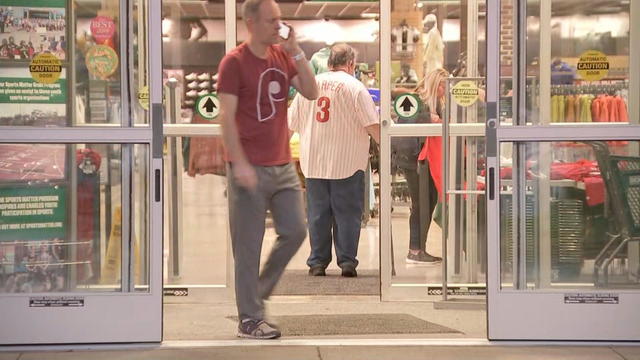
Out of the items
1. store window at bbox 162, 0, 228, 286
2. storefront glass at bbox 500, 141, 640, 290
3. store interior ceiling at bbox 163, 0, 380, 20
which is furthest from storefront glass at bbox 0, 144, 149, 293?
store interior ceiling at bbox 163, 0, 380, 20

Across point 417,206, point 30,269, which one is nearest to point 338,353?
point 30,269

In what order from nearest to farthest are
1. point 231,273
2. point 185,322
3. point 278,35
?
point 278,35 → point 185,322 → point 231,273

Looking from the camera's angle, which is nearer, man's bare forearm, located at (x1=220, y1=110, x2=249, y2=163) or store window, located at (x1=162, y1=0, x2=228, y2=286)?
man's bare forearm, located at (x1=220, y1=110, x2=249, y2=163)

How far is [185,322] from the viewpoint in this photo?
258 inches

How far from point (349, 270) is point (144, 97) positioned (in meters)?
2.84

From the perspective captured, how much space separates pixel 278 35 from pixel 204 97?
69.8 inches

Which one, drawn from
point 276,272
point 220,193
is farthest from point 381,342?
point 220,193

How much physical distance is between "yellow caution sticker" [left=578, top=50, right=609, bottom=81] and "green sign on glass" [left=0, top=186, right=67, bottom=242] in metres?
2.68

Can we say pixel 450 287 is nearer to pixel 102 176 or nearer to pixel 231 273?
pixel 231 273

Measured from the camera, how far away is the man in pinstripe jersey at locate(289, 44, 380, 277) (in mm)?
8211

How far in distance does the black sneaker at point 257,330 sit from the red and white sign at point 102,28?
63.0 inches

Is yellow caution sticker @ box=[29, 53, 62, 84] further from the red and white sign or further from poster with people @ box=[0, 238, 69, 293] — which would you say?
poster with people @ box=[0, 238, 69, 293]

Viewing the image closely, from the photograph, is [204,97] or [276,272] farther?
[204,97]

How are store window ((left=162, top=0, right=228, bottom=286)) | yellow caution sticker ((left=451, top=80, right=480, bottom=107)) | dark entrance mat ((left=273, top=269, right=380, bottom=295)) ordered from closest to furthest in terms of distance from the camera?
1. yellow caution sticker ((left=451, top=80, right=480, bottom=107))
2. store window ((left=162, top=0, right=228, bottom=286))
3. dark entrance mat ((left=273, top=269, right=380, bottom=295))
